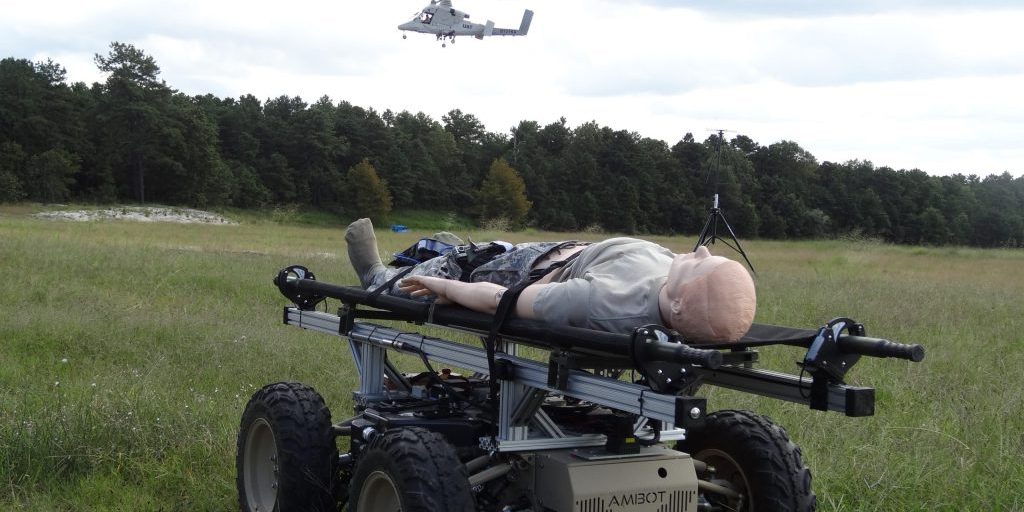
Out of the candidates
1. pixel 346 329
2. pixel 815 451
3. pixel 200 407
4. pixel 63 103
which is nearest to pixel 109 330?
pixel 200 407

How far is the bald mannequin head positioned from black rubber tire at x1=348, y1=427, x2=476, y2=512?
977 millimetres

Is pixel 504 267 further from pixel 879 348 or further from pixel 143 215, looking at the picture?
pixel 143 215

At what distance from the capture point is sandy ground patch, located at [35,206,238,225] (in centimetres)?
5225

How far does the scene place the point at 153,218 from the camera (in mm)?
57531

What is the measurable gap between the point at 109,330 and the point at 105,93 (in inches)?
3028

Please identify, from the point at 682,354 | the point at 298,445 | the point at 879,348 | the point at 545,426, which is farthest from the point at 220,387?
the point at 879,348

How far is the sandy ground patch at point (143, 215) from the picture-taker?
171ft

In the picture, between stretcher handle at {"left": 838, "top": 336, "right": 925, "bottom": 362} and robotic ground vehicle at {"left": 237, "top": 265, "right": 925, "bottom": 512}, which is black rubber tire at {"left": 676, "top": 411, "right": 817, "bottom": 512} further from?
stretcher handle at {"left": 838, "top": 336, "right": 925, "bottom": 362}

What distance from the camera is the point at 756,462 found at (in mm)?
4148

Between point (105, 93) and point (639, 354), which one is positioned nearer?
point (639, 354)

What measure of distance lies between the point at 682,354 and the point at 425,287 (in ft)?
5.87

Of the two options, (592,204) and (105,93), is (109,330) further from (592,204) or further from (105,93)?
(105,93)

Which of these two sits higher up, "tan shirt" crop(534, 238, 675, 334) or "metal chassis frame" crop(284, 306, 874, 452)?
"tan shirt" crop(534, 238, 675, 334)

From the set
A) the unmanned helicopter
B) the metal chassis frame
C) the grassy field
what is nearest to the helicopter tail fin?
the unmanned helicopter
